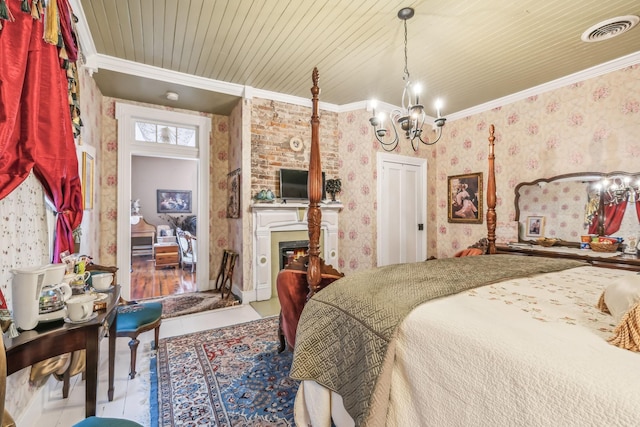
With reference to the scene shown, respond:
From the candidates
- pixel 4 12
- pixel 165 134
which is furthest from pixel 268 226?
pixel 4 12

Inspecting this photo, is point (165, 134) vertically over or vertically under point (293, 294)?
over

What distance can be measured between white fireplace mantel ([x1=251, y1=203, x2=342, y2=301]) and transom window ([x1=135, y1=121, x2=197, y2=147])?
1642mm

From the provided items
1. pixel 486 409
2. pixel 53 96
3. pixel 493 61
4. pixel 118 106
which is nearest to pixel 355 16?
pixel 493 61

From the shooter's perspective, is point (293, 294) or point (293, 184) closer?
point (293, 294)

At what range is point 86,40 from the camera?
2.61m

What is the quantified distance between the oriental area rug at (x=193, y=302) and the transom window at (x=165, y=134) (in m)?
2.24

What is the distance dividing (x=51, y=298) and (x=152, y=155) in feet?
11.1

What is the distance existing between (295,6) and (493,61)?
2.24 meters

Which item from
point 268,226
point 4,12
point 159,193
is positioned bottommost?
point 268,226

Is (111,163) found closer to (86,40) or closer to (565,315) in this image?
(86,40)

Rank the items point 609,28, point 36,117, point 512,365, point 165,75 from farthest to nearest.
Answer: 1. point 165,75
2. point 609,28
3. point 36,117
4. point 512,365

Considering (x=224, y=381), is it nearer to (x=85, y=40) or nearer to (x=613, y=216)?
(x=85, y=40)

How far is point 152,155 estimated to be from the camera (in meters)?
4.17

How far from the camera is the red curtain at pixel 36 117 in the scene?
1197mm
